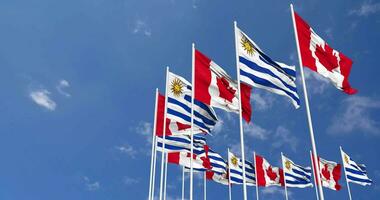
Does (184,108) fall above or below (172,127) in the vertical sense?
above

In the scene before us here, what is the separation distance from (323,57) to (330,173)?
77.6 feet

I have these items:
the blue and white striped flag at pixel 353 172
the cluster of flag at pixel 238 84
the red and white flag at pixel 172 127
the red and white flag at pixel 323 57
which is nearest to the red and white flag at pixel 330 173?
the blue and white striped flag at pixel 353 172

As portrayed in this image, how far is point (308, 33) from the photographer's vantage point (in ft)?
51.8

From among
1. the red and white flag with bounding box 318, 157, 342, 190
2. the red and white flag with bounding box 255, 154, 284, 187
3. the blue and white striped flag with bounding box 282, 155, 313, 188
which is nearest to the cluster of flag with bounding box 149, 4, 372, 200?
the red and white flag with bounding box 255, 154, 284, 187

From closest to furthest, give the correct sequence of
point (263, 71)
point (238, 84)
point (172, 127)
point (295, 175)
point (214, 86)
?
1. point (238, 84)
2. point (263, 71)
3. point (214, 86)
4. point (172, 127)
5. point (295, 175)

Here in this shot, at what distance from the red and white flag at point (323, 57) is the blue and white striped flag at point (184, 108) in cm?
649

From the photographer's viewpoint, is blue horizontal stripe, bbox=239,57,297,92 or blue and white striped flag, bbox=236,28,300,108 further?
blue horizontal stripe, bbox=239,57,297,92

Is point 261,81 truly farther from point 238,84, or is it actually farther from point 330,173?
point 330,173

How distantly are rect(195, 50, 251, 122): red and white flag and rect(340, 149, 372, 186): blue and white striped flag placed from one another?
22.3m

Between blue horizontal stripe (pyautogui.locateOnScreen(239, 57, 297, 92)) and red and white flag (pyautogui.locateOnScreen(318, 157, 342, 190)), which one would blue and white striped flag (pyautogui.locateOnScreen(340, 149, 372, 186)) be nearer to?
red and white flag (pyautogui.locateOnScreen(318, 157, 342, 190))

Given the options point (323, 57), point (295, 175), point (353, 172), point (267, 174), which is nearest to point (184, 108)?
point (323, 57)

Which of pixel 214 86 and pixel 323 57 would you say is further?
pixel 214 86

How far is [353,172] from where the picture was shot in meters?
36.5

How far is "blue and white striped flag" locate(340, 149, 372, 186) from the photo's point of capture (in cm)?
3603
